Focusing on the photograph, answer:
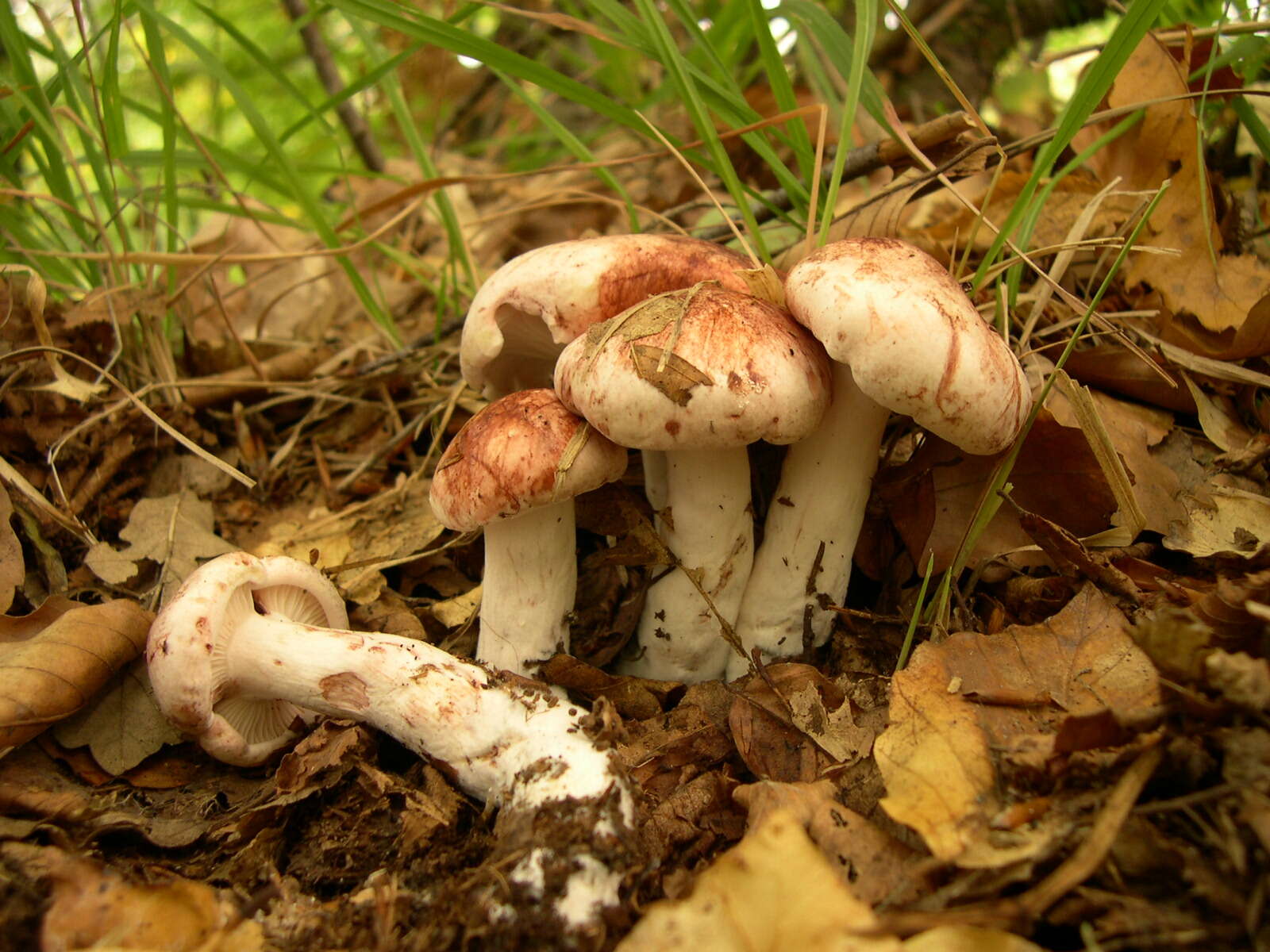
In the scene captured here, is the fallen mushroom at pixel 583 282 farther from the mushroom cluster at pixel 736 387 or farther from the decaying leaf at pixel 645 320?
the decaying leaf at pixel 645 320

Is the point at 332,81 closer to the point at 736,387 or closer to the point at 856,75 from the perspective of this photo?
the point at 856,75

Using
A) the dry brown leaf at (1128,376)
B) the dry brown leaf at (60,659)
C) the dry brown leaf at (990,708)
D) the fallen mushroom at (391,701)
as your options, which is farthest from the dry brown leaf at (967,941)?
the dry brown leaf at (60,659)

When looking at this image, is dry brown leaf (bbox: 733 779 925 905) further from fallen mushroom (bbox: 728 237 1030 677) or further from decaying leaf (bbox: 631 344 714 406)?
decaying leaf (bbox: 631 344 714 406)

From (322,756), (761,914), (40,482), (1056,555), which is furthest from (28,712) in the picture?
(1056,555)

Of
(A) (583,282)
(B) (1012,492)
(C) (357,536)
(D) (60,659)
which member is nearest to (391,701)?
(D) (60,659)

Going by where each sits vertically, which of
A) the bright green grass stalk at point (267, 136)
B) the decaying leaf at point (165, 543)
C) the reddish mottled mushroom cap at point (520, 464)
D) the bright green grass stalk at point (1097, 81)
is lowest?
the decaying leaf at point (165, 543)

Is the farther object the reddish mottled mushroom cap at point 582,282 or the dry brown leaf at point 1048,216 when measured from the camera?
the dry brown leaf at point 1048,216
